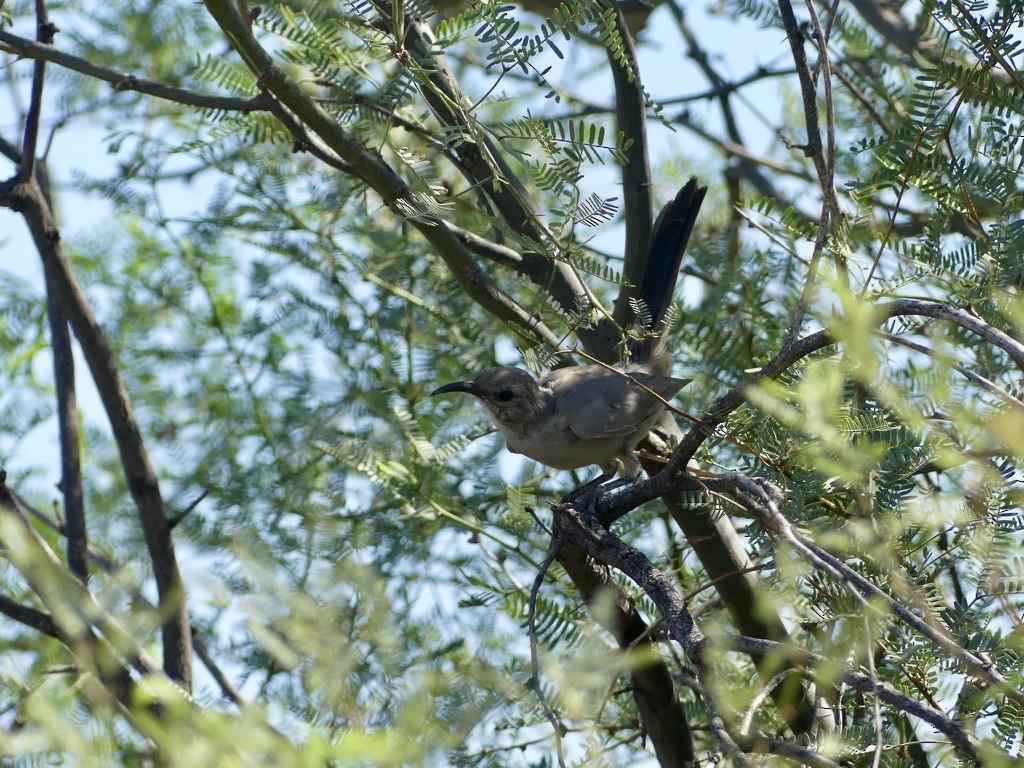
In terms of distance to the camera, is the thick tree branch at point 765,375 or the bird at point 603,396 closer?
the thick tree branch at point 765,375

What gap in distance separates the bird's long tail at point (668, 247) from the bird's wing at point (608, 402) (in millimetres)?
185

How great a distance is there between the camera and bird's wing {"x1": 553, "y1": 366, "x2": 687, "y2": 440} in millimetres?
3441

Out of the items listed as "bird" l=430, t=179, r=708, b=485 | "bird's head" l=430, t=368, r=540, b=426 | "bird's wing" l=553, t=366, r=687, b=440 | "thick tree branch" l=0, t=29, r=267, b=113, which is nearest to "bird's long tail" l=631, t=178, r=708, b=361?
"bird" l=430, t=179, r=708, b=485

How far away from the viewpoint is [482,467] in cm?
403

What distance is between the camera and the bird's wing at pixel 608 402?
135 inches

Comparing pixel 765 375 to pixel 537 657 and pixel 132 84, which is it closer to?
pixel 537 657

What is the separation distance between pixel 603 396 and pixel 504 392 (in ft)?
1.22

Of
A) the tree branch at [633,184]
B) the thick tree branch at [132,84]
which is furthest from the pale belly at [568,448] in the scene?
the thick tree branch at [132,84]

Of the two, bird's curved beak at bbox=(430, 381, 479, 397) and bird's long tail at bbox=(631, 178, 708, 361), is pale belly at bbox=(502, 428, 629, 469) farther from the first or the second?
bird's long tail at bbox=(631, 178, 708, 361)

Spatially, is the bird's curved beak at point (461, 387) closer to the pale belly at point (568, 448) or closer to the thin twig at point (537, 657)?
the pale belly at point (568, 448)

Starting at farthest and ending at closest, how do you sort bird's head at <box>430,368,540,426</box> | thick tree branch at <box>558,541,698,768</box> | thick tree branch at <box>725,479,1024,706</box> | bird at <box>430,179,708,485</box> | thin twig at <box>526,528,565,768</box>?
bird's head at <box>430,368,540,426</box> → bird at <box>430,179,708,485</box> → thick tree branch at <box>558,541,698,768</box> → thin twig at <box>526,528,565,768</box> → thick tree branch at <box>725,479,1024,706</box>

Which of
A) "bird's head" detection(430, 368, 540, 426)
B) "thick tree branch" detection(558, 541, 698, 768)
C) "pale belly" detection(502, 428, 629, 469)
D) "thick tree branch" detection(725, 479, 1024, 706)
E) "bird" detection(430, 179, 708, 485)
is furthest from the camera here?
"bird's head" detection(430, 368, 540, 426)

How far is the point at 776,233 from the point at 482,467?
4.74 feet

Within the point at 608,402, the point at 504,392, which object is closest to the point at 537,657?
the point at 608,402
